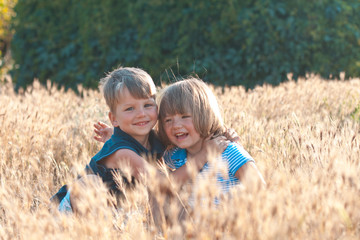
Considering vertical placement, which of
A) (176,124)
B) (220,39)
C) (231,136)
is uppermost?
(220,39)

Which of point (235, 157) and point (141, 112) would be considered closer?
point (235, 157)

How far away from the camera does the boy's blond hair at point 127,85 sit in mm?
3096

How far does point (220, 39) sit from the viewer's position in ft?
24.4

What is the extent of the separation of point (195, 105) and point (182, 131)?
0.60 ft

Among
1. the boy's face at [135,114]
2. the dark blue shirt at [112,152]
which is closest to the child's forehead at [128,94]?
the boy's face at [135,114]

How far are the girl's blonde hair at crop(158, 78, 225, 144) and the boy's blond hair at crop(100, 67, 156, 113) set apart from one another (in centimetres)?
12

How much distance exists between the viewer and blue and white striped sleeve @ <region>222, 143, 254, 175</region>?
275cm

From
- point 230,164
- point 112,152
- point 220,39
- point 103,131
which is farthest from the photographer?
point 220,39

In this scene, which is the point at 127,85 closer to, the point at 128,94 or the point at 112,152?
the point at 128,94

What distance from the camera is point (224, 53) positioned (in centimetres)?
766

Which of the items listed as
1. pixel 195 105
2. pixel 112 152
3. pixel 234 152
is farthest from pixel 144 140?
pixel 234 152

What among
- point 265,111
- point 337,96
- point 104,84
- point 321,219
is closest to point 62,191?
point 104,84

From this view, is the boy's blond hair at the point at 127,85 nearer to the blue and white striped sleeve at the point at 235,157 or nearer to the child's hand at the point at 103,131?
the child's hand at the point at 103,131

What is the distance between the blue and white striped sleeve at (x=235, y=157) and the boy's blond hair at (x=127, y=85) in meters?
0.69
